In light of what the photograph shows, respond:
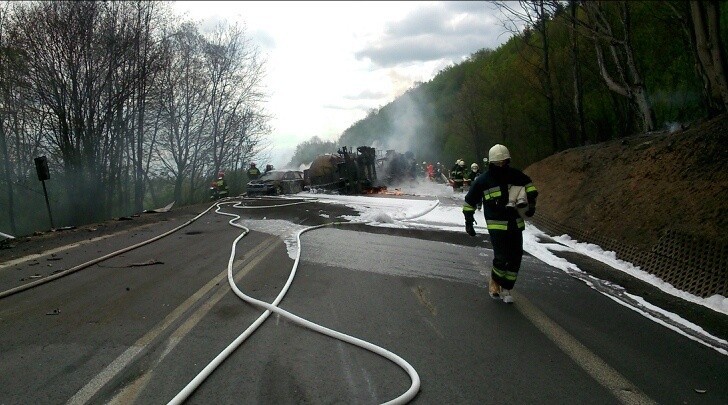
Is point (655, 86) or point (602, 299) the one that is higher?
point (655, 86)

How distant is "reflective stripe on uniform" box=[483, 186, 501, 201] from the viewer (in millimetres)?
6027

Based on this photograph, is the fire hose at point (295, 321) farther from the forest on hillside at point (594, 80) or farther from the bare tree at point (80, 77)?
the bare tree at point (80, 77)

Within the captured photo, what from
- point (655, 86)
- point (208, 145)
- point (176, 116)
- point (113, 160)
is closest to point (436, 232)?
point (655, 86)

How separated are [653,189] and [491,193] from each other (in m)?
4.93

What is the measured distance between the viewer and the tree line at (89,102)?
73.4ft

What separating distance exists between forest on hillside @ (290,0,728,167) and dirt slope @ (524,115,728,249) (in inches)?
39.3

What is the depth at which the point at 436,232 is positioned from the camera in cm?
1248

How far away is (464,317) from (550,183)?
11650mm

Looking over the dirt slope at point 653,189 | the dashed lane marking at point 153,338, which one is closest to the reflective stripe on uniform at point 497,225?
the dirt slope at point 653,189

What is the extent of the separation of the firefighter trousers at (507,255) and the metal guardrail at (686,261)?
7.77ft

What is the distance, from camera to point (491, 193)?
19.9 ft

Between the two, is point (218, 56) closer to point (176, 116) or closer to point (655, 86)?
point (176, 116)

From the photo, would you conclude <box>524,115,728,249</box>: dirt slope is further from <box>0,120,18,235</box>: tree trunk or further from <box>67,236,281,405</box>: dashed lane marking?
<box>0,120,18,235</box>: tree trunk

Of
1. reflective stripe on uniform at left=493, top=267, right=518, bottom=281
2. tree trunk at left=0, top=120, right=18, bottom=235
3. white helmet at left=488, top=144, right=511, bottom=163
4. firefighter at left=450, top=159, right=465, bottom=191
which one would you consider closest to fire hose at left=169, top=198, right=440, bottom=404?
reflective stripe on uniform at left=493, top=267, right=518, bottom=281
